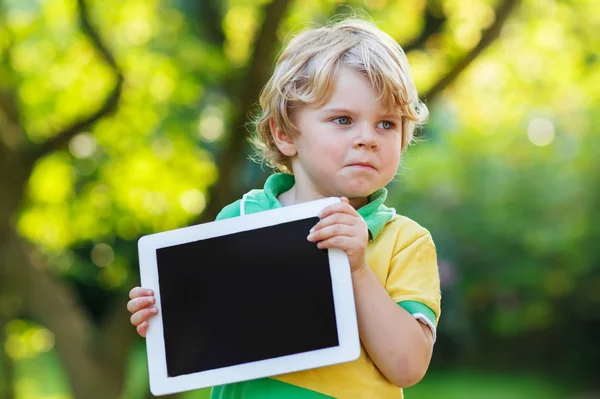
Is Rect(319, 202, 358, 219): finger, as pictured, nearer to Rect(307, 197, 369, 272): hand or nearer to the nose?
Rect(307, 197, 369, 272): hand

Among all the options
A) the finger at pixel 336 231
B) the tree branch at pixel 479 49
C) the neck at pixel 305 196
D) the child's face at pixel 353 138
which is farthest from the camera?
the tree branch at pixel 479 49

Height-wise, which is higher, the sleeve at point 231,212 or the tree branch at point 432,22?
the sleeve at point 231,212

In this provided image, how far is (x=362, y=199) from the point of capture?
198 cm

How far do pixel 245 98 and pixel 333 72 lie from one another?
12.4ft

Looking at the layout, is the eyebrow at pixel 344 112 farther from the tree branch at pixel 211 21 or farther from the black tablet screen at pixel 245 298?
the tree branch at pixel 211 21

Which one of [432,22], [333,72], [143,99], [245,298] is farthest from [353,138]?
[143,99]

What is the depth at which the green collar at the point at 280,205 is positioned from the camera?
1887 millimetres

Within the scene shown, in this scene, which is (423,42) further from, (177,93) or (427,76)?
(177,93)

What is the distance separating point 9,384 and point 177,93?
3731mm

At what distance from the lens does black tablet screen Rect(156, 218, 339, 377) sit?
1767mm

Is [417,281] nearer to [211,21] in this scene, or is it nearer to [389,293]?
[389,293]

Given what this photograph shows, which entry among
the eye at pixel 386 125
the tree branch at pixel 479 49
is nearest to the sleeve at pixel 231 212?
the eye at pixel 386 125

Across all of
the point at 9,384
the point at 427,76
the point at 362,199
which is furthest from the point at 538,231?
the point at 362,199

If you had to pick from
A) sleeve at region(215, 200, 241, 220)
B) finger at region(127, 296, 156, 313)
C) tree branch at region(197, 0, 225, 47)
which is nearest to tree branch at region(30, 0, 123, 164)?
tree branch at region(197, 0, 225, 47)
